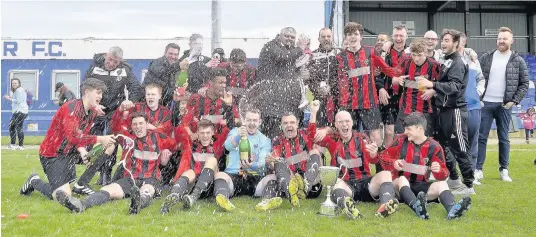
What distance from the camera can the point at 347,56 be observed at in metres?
6.52

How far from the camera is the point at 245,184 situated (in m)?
6.26

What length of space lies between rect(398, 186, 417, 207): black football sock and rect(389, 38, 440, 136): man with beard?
116cm

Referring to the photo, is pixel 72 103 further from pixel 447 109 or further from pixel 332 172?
pixel 447 109

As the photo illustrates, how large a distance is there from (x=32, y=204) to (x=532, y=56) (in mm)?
23989

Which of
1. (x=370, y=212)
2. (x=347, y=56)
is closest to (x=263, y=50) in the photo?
(x=347, y=56)

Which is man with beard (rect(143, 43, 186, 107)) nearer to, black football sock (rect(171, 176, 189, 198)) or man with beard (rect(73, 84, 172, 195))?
man with beard (rect(73, 84, 172, 195))

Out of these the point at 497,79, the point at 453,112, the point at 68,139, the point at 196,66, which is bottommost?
the point at 68,139

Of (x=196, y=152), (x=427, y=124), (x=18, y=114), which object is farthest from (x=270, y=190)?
(x=18, y=114)

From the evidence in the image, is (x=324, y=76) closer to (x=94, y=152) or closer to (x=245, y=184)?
(x=245, y=184)

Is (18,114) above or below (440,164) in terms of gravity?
above

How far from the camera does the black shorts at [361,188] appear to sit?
19.0 ft

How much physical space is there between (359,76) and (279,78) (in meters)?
0.96

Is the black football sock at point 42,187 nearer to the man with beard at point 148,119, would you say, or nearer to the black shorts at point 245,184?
the man with beard at point 148,119

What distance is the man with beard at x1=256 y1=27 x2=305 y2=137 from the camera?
6.73m
